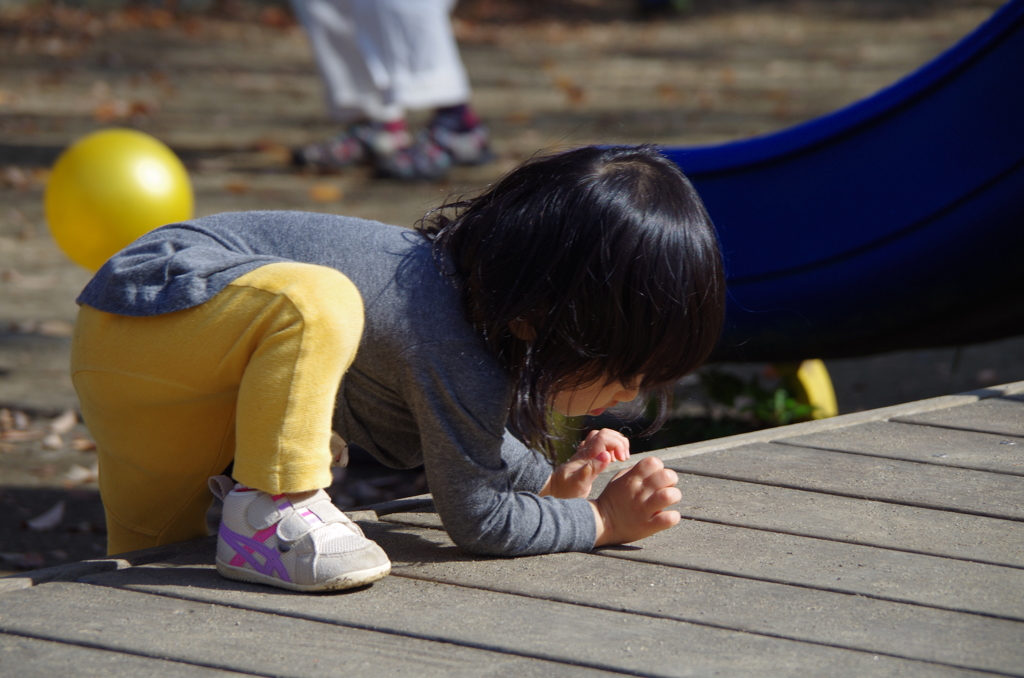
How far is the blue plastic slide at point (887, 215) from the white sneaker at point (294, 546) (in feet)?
5.88

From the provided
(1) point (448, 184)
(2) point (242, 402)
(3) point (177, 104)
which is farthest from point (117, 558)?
(3) point (177, 104)

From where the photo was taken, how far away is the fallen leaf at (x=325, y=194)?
6188 mm

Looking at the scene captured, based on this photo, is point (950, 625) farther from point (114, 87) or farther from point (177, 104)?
point (114, 87)

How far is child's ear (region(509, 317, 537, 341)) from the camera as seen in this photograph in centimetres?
170

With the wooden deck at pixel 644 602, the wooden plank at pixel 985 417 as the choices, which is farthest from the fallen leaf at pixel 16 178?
the wooden plank at pixel 985 417

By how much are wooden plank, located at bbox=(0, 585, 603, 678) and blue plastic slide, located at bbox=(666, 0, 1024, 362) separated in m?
1.96

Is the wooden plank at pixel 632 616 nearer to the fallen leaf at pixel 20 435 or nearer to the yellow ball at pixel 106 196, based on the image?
the fallen leaf at pixel 20 435

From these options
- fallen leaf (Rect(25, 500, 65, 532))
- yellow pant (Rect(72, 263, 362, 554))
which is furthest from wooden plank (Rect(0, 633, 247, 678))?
fallen leaf (Rect(25, 500, 65, 532))

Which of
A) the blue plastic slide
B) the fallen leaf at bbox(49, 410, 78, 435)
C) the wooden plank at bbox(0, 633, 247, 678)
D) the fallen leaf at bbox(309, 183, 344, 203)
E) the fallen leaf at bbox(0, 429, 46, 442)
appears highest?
the fallen leaf at bbox(309, 183, 344, 203)

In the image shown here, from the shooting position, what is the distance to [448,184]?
650 centimetres

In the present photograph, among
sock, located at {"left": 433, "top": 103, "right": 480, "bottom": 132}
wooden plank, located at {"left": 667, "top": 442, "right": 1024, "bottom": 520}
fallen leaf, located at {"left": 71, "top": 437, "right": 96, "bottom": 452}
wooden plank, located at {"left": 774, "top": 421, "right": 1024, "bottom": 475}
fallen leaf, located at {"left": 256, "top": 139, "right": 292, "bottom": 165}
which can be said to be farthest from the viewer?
fallen leaf, located at {"left": 256, "top": 139, "right": 292, "bottom": 165}

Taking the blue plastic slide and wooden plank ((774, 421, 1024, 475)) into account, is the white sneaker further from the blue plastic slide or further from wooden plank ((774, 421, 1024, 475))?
the blue plastic slide

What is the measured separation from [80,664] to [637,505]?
83 cm

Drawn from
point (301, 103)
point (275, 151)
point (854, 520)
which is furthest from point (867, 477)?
point (301, 103)
